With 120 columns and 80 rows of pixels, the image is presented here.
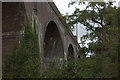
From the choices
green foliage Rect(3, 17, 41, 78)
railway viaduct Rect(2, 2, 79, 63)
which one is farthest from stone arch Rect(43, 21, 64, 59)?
green foliage Rect(3, 17, 41, 78)

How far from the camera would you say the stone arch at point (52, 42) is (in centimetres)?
1478

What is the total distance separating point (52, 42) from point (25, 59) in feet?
22.7

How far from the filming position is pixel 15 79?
7.82 metres

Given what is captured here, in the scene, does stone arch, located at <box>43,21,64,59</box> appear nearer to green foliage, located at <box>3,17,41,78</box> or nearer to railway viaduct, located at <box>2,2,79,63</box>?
railway viaduct, located at <box>2,2,79,63</box>

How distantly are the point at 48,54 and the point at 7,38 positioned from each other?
5727 millimetres

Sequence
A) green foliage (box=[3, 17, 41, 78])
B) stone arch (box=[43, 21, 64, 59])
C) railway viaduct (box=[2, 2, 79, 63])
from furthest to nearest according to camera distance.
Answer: stone arch (box=[43, 21, 64, 59]) < railway viaduct (box=[2, 2, 79, 63]) < green foliage (box=[3, 17, 41, 78])

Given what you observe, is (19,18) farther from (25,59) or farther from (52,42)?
(52,42)

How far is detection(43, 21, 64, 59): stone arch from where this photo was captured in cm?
1478

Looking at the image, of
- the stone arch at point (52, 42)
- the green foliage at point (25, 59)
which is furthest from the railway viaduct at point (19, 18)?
the stone arch at point (52, 42)

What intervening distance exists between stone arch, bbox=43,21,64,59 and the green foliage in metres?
4.97

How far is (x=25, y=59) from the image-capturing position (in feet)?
27.8

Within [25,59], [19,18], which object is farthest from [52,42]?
[25,59]

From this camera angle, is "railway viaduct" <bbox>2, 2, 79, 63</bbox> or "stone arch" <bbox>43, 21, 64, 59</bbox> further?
"stone arch" <bbox>43, 21, 64, 59</bbox>

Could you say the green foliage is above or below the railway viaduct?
below
